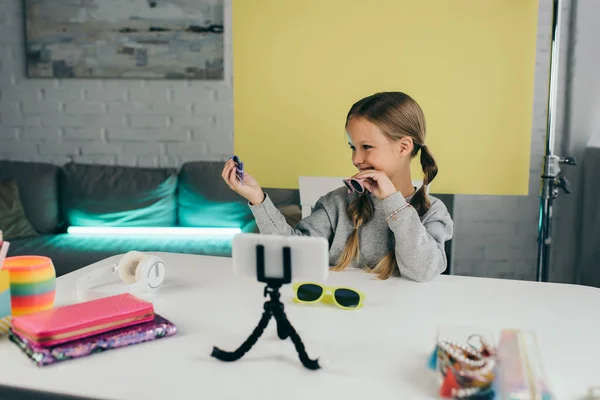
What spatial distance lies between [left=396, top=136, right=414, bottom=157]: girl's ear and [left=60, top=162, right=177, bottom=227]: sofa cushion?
1982 millimetres

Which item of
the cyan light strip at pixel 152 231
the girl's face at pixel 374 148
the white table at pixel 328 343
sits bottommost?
the cyan light strip at pixel 152 231

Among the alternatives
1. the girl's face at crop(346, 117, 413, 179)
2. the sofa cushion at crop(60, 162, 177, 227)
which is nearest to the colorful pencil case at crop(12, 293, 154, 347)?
the girl's face at crop(346, 117, 413, 179)

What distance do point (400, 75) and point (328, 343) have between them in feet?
7.05

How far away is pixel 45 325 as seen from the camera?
0.96 m

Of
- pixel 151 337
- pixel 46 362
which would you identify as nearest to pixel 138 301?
pixel 151 337

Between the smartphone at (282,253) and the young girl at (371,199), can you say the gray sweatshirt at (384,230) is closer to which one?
the young girl at (371,199)

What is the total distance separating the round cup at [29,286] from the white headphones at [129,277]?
0.38 ft

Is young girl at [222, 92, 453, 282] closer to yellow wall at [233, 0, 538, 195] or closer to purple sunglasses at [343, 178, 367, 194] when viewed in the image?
purple sunglasses at [343, 178, 367, 194]

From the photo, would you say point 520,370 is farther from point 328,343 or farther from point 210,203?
point 210,203

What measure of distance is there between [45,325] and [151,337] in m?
0.17

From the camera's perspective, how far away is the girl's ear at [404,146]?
173 centimetres

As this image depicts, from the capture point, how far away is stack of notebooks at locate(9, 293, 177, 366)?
94 cm

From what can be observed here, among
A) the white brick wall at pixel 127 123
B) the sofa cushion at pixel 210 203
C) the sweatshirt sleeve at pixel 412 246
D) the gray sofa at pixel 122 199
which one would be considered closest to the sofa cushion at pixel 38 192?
the gray sofa at pixel 122 199

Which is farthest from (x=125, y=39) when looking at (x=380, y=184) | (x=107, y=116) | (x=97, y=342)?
(x=97, y=342)
